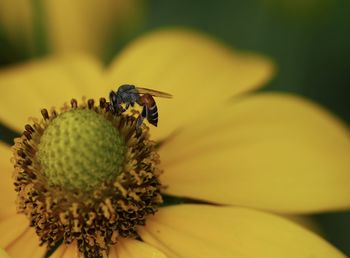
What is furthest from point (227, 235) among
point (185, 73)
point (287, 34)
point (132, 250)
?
point (287, 34)

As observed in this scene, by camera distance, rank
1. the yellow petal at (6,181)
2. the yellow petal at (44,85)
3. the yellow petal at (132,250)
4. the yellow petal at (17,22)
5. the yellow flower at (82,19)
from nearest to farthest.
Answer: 1. the yellow petal at (132,250)
2. the yellow petal at (6,181)
3. the yellow petal at (44,85)
4. the yellow petal at (17,22)
5. the yellow flower at (82,19)

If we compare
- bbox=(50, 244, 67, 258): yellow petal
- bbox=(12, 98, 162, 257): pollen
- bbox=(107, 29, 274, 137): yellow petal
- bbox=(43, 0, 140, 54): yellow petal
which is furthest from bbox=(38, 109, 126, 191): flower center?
bbox=(43, 0, 140, 54): yellow petal

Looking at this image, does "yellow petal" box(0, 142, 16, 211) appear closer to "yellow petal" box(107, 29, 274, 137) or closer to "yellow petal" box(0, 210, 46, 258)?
"yellow petal" box(0, 210, 46, 258)

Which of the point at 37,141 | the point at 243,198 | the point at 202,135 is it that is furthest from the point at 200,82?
the point at 37,141

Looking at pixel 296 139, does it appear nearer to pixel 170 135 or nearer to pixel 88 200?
pixel 170 135

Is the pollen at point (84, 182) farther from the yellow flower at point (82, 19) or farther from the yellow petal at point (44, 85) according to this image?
the yellow flower at point (82, 19)

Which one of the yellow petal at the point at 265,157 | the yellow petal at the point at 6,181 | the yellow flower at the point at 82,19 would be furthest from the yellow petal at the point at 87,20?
the yellow petal at the point at 6,181
